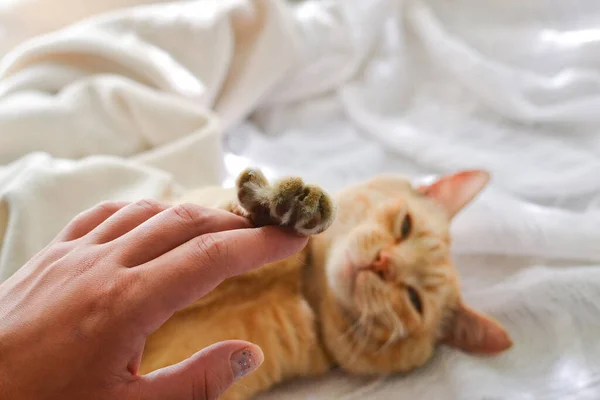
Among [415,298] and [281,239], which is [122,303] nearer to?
[281,239]

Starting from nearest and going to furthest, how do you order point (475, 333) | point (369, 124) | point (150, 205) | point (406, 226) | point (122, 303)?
point (122, 303) < point (150, 205) < point (475, 333) < point (406, 226) < point (369, 124)

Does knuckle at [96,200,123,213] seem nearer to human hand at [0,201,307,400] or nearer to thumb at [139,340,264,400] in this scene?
human hand at [0,201,307,400]

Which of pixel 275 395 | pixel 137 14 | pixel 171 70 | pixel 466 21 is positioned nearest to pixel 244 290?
pixel 275 395

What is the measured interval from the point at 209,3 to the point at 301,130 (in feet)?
1.30

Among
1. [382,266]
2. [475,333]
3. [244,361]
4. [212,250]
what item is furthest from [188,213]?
[475,333]

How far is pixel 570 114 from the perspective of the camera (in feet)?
3.68

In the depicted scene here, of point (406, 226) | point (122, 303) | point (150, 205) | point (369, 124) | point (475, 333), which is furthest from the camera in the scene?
point (369, 124)

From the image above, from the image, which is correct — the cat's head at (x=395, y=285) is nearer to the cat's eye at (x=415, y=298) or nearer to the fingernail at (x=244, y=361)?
the cat's eye at (x=415, y=298)

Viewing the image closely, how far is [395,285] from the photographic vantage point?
868mm

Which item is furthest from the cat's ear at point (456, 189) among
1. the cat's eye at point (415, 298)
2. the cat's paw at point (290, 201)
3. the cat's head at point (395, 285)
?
the cat's paw at point (290, 201)

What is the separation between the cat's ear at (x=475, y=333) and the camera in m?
0.80

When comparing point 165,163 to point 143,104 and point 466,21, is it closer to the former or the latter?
point 143,104

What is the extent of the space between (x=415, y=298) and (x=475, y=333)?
12cm

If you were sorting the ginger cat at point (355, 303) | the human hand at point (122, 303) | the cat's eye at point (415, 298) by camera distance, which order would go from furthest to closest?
the cat's eye at point (415, 298) < the ginger cat at point (355, 303) < the human hand at point (122, 303)
